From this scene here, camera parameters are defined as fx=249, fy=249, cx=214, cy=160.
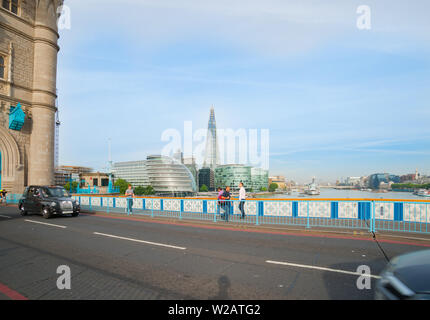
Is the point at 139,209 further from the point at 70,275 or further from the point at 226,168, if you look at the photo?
the point at 226,168

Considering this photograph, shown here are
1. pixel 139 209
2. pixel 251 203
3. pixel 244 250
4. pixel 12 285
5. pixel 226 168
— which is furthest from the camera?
pixel 226 168

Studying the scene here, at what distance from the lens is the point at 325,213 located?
11.7 metres

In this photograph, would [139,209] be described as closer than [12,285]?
No

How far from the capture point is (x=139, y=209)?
62.7 ft

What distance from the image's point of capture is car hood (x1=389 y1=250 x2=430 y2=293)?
2457 mm

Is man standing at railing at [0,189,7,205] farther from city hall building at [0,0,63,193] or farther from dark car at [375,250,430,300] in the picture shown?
dark car at [375,250,430,300]

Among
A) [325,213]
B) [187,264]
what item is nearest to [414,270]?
[187,264]

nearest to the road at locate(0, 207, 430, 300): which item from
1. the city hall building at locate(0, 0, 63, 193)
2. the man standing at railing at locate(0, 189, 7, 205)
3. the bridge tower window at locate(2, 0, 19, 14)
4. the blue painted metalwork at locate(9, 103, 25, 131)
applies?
the man standing at railing at locate(0, 189, 7, 205)

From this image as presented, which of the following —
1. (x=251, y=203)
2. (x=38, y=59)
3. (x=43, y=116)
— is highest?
(x=38, y=59)

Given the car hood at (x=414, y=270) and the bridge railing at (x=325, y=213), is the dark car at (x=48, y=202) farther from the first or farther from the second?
the car hood at (x=414, y=270)

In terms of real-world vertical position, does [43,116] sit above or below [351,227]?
above
